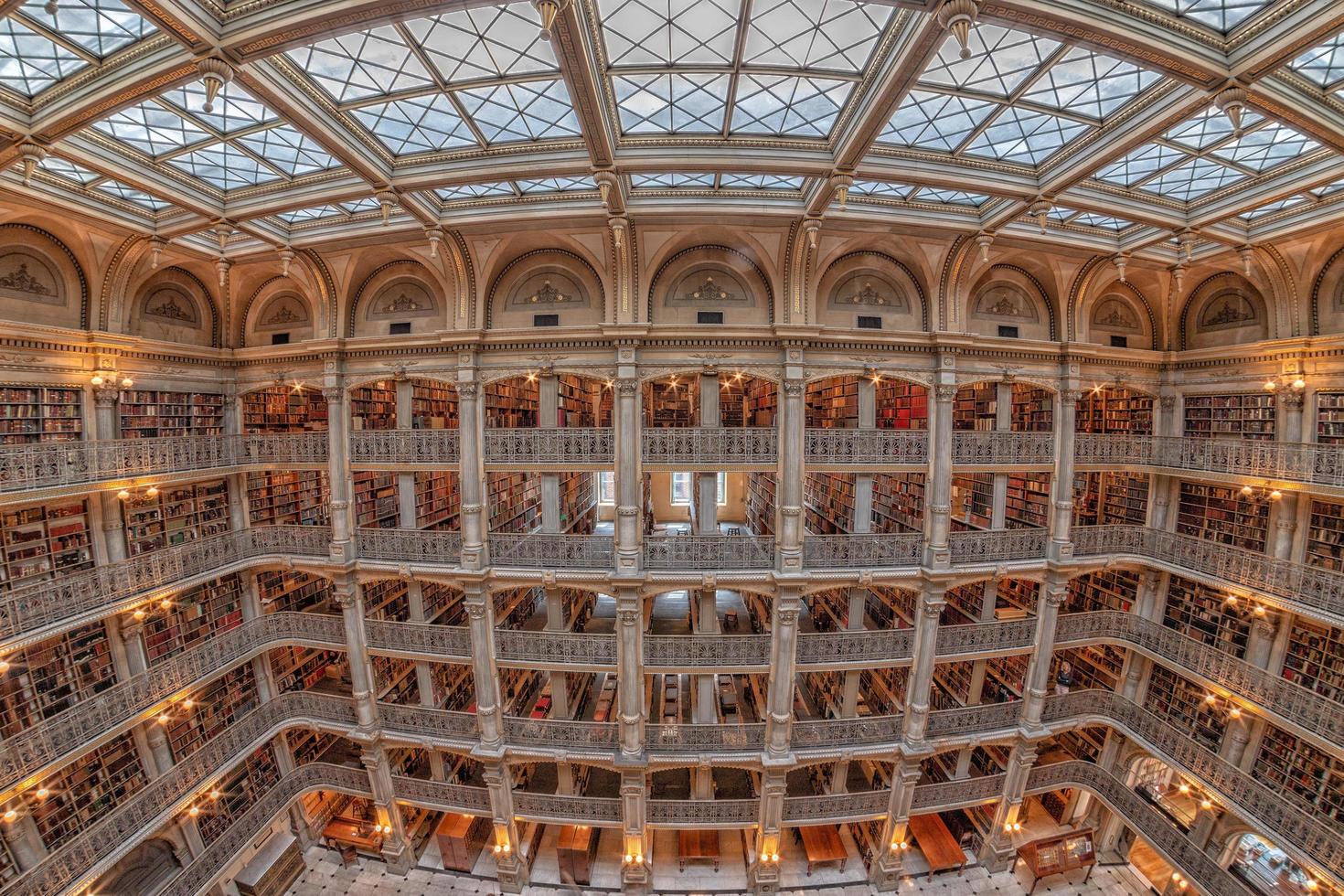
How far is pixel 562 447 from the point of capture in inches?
387

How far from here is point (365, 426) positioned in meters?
12.6

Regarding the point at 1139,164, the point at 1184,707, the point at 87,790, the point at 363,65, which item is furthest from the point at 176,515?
the point at 1184,707

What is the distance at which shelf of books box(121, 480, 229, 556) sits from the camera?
9617 mm

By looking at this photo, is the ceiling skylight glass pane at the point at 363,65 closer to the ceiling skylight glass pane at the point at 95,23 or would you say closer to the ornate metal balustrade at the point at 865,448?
the ceiling skylight glass pane at the point at 95,23

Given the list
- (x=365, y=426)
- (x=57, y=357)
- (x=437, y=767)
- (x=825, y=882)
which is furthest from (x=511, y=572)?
(x=825, y=882)

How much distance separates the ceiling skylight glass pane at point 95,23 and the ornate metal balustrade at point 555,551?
8.04 metres

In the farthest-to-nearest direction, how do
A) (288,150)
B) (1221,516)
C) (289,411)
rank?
(289,411) < (1221,516) < (288,150)

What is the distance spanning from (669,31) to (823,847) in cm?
1490

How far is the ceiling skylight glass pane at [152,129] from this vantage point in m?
6.48

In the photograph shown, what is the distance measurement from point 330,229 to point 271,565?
7.25 meters

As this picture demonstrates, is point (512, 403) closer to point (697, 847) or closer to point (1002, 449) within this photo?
point (697, 847)

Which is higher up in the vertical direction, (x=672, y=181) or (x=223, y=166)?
(x=672, y=181)

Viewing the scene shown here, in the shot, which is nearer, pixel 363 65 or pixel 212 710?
pixel 363 65

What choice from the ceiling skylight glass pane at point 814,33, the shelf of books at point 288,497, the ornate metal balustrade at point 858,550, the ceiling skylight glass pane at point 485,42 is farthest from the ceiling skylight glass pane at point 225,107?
the ornate metal balustrade at point 858,550
